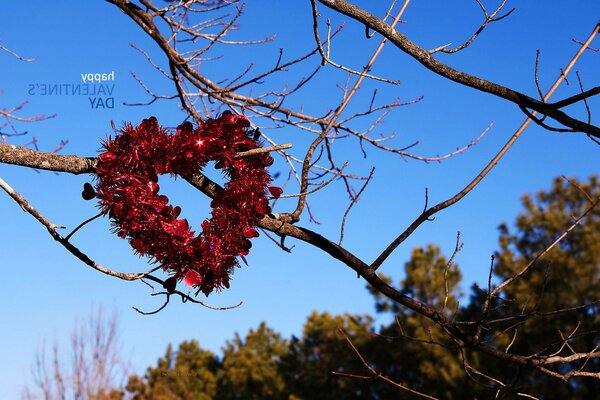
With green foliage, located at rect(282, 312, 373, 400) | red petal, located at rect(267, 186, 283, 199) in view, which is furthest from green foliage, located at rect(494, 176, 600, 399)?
red petal, located at rect(267, 186, 283, 199)

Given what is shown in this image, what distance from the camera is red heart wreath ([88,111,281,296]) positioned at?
8.43 ft

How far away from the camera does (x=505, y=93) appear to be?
8.14ft

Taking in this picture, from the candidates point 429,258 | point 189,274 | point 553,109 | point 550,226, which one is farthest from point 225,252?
point 429,258

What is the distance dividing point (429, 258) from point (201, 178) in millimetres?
14579

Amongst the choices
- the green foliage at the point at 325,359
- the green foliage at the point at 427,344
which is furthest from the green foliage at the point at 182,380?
the green foliage at the point at 325,359

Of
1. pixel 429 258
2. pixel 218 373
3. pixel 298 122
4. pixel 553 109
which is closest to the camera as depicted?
pixel 553 109

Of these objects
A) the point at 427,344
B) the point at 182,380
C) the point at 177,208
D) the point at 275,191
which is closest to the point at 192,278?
the point at 177,208

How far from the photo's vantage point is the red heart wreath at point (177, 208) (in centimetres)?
257

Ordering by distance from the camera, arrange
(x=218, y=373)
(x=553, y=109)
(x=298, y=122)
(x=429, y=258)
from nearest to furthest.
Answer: (x=553, y=109) → (x=298, y=122) → (x=429, y=258) → (x=218, y=373)

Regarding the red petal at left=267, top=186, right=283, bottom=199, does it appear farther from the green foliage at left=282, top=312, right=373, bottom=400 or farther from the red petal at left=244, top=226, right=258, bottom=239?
the green foliage at left=282, top=312, right=373, bottom=400

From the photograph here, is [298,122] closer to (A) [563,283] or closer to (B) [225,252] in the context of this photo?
(B) [225,252]

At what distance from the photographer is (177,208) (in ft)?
8.54

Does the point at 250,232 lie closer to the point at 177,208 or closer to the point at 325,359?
the point at 177,208

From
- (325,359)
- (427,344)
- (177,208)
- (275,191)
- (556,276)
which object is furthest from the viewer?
(325,359)
